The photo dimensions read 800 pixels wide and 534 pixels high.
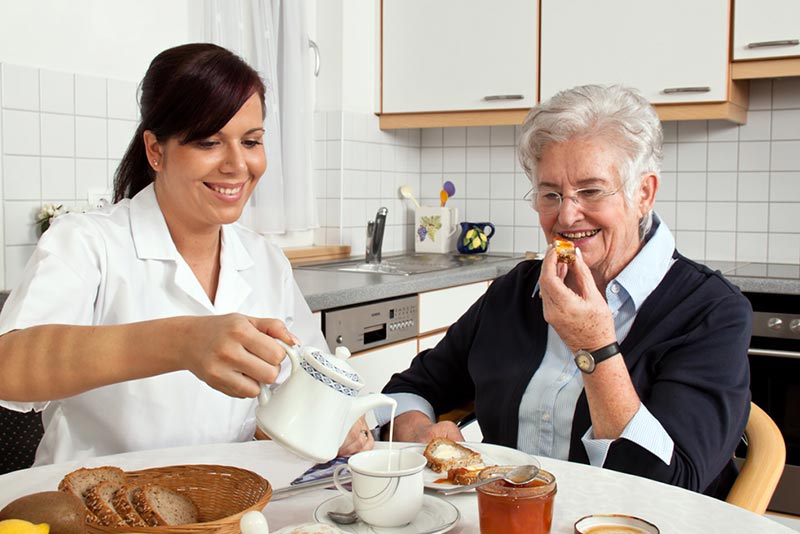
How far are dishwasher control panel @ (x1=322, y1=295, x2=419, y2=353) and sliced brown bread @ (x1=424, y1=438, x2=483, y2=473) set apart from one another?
119 cm

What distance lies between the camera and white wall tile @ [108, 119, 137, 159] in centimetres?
253

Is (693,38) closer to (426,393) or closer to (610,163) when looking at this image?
(610,163)

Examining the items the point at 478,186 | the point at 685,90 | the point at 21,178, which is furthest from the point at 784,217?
the point at 21,178

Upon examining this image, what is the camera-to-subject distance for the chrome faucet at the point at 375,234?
3.36 m

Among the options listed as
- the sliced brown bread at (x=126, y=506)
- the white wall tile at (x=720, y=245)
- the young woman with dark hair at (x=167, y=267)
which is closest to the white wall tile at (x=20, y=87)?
the young woman with dark hair at (x=167, y=267)

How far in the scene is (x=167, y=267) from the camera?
5.20 ft

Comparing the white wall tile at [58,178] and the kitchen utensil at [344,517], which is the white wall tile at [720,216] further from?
the kitchen utensil at [344,517]

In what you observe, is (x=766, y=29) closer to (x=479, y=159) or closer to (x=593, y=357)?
(x=479, y=159)

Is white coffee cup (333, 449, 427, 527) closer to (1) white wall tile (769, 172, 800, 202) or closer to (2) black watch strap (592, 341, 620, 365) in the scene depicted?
(2) black watch strap (592, 341, 620, 365)

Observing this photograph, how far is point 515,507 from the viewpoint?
0.91 metres

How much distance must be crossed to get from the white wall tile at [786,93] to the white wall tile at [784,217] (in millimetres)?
375

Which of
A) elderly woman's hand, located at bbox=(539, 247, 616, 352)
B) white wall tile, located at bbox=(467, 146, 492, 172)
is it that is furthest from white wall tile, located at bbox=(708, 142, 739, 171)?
elderly woman's hand, located at bbox=(539, 247, 616, 352)

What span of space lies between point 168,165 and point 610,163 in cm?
81

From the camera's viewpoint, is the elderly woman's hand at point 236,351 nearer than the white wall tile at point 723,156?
Yes
